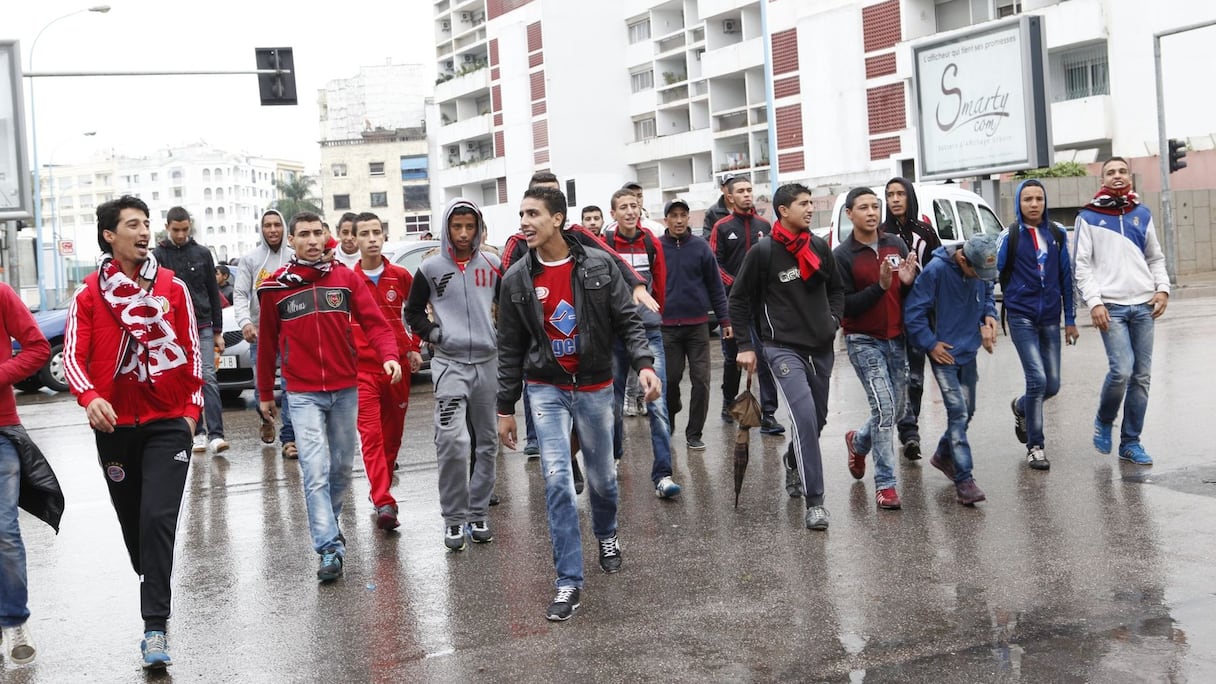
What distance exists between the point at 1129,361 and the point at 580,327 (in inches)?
171

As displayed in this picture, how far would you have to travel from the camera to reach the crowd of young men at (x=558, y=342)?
5.79m

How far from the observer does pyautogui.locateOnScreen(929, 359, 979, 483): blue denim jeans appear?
25.7 feet

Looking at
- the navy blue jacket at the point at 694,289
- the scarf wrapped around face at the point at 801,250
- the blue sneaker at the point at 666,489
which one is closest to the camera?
the scarf wrapped around face at the point at 801,250

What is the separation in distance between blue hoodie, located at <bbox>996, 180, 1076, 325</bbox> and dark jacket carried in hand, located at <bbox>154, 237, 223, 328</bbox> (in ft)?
22.0

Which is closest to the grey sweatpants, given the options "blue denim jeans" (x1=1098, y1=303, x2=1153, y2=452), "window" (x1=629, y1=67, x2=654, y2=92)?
"blue denim jeans" (x1=1098, y1=303, x2=1153, y2=452)

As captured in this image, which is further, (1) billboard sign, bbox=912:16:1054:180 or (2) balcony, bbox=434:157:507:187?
(2) balcony, bbox=434:157:507:187

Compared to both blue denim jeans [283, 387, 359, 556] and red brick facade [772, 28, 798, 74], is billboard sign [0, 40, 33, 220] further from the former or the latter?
red brick facade [772, 28, 798, 74]

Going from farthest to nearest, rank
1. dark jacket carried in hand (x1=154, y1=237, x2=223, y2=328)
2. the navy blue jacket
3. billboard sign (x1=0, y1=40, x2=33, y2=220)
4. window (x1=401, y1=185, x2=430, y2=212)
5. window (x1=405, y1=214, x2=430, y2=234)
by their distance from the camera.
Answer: window (x1=405, y1=214, x2=430, y2=234) → window (x1=401, y1=185, x2=430, y2=212) → billboard sign (x1=0, y1=40, x2=33, y2=220) → dark jacket carried in hand (x1=154, y1=237, x2=223, y2=328) → the navy blue jacket

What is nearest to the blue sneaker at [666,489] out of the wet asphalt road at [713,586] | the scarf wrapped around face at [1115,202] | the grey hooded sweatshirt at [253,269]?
the wet asphalt road at [713,586]

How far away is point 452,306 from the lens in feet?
24.8

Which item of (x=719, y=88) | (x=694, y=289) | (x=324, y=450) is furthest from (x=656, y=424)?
(x=719, y=88)

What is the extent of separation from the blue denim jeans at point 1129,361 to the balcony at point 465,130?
242 ft

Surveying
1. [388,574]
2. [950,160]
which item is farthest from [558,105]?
[388,574]

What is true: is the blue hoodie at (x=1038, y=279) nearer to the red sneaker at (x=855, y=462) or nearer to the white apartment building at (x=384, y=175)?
the red sneaker at (x=855, y=462)
